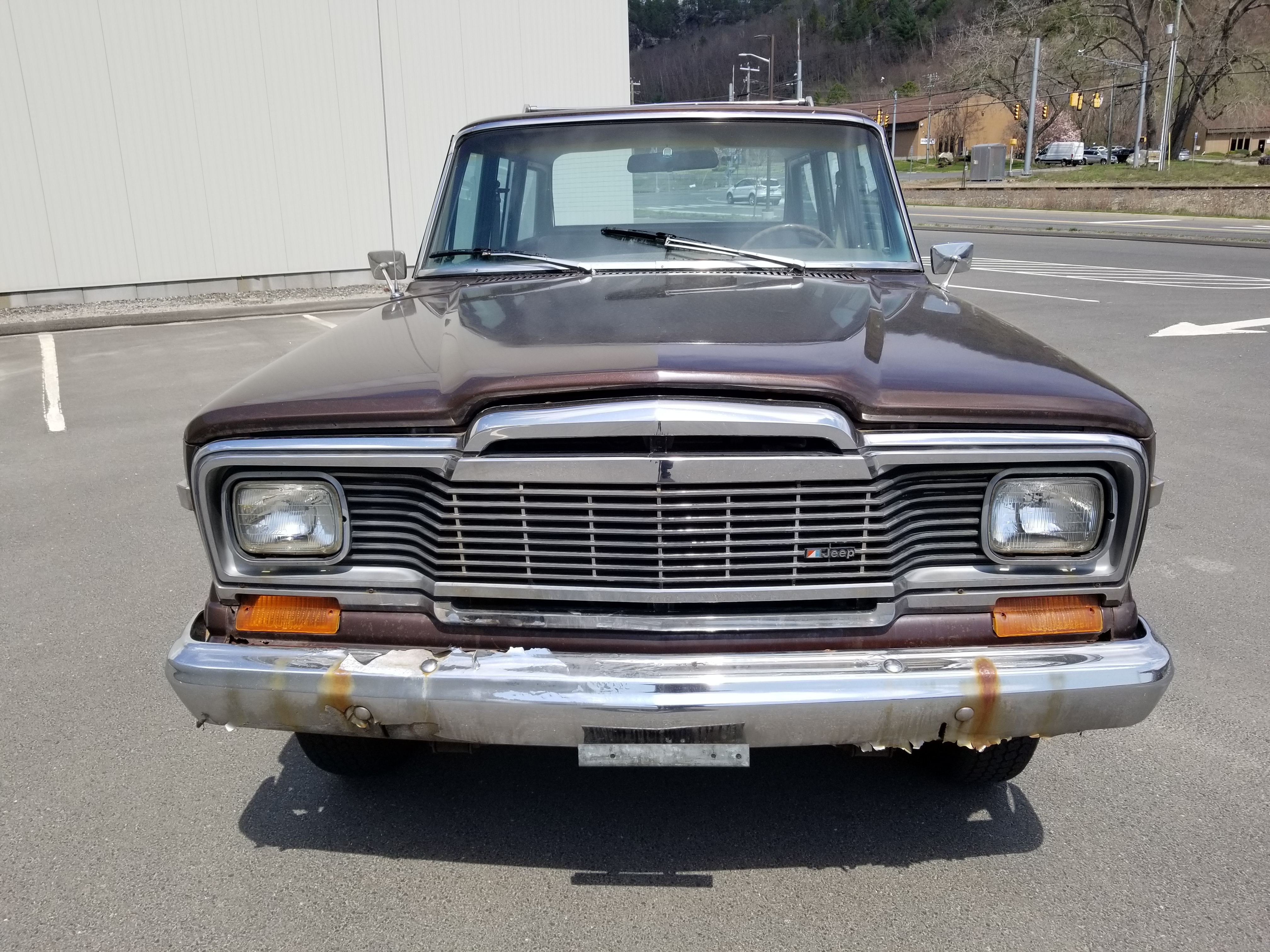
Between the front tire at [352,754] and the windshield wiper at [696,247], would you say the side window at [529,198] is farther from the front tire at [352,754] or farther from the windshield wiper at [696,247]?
the front tire at [352,754]

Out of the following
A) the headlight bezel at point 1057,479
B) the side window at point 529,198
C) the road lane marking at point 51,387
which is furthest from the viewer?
the road lane marking at point 51,387

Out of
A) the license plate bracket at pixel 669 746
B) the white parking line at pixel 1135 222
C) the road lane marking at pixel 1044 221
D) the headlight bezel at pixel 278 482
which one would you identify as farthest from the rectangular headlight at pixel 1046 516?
the white parking line at pixel 1135 222

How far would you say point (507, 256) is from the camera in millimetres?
3486

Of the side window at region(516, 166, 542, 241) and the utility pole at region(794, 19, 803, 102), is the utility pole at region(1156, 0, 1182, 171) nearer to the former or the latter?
the utility pole at region(794, 19, 803, 102)

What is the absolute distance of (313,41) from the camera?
13641mm

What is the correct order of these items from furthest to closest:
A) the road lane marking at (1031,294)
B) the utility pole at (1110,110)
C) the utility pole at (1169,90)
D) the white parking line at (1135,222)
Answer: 1. the utility pole at (1110,110)
2. the utility pole at (1169,90)
3. the white parking line at (1135,222)
4. the road lane marking at (1031,294)

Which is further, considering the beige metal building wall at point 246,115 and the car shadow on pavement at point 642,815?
the beige metal building wall at point 246,115

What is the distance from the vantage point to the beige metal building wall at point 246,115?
1245 cm

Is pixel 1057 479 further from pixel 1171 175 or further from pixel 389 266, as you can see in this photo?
pixel 1171 175

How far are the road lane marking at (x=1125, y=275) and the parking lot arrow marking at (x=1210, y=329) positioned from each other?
299 centimetres

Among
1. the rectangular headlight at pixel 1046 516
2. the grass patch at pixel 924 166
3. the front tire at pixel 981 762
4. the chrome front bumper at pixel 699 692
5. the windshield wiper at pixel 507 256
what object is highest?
the windshield wiper at pixel 507 256

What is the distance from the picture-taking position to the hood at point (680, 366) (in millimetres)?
2176

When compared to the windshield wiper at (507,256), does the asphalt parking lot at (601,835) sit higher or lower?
lower

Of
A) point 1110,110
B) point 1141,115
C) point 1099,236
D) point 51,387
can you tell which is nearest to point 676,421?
point 51,387
